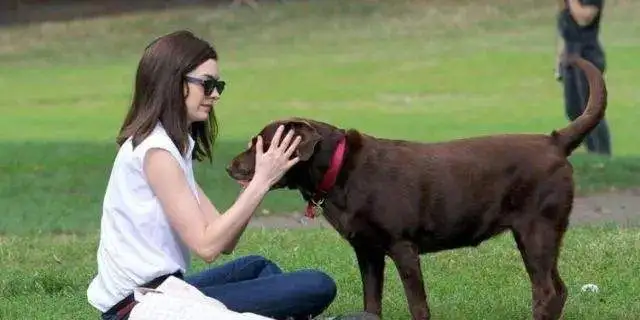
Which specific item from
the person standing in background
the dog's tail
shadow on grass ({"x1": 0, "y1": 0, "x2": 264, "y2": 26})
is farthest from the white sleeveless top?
shadow on grass ({"x1": 0, "y1": 0, "x2": 264, "y2": 26})

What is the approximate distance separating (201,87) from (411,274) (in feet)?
3.97

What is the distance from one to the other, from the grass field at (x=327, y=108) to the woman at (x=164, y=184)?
130 centimetres

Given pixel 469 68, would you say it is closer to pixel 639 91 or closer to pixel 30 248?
pixel 639 91

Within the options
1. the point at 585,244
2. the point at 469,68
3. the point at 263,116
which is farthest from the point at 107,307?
the point at 469,68

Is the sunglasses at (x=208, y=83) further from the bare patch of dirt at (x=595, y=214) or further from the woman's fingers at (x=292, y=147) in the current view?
the bare patch of dirt at (x=595, y=214)

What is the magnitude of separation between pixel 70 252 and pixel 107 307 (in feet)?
10.3

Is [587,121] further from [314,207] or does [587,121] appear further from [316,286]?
[316,286]

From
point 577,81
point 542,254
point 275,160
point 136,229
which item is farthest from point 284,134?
point 577,81

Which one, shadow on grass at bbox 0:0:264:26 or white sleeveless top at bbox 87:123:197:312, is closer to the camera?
white sleeveless top at bbox 87:123:197:312

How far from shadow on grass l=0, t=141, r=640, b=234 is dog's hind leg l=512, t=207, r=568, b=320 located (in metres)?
4.89

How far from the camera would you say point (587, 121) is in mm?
5961

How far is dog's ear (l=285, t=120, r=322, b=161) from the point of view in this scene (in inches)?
212

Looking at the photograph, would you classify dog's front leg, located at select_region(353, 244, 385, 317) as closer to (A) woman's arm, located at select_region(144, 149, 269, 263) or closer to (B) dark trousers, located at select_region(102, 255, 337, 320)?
(B) dark trousers, located at select_region(102, 255, 337, 320)

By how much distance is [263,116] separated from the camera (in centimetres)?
1844
